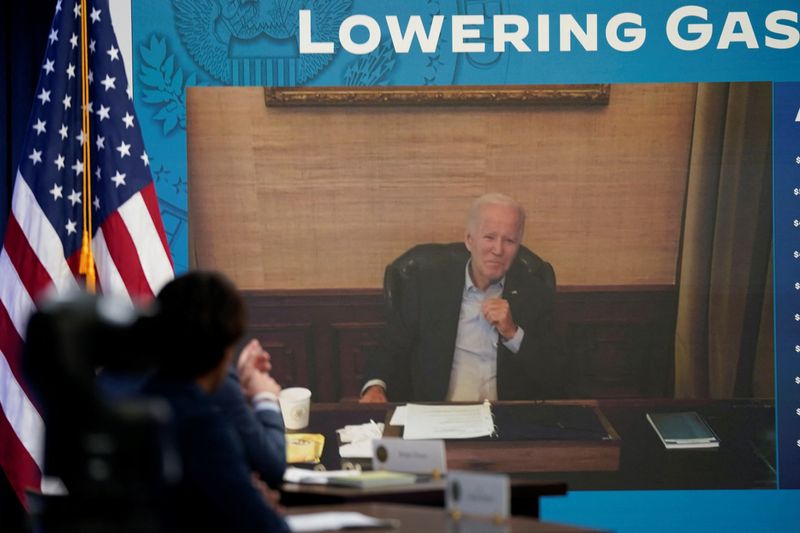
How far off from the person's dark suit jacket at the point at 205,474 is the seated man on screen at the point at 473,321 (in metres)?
3.22

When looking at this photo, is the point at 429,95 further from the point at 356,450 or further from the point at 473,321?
the point at 356,450

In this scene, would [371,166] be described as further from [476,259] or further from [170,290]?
[170,290]

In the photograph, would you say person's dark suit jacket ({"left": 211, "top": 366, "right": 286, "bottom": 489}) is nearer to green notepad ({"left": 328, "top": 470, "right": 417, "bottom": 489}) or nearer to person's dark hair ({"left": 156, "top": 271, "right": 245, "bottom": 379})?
green notepad ({"left": 328, "top": 470, "right": 417, "bottom": 489})

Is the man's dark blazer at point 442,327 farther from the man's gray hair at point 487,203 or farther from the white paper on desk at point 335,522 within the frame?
the white paper on desk at point 335,522

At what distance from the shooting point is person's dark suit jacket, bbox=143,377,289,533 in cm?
251

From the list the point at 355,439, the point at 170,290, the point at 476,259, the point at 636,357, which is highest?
the point at 170,290

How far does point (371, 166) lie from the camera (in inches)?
228

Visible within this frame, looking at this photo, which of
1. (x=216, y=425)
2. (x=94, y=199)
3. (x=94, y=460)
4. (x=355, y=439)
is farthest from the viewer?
(x=355, y=439)

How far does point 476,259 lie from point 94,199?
1832mm

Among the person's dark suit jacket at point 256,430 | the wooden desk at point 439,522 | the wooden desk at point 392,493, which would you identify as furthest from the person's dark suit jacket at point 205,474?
the wooden desk at point 392,493

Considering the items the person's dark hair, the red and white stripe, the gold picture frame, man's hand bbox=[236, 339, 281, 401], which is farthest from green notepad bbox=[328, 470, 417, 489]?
the gold picture frame

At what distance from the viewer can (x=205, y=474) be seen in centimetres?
252

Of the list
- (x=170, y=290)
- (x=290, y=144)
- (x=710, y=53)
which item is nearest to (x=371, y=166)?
(x=290, y=144)

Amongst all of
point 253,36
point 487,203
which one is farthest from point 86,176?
point 487,203
